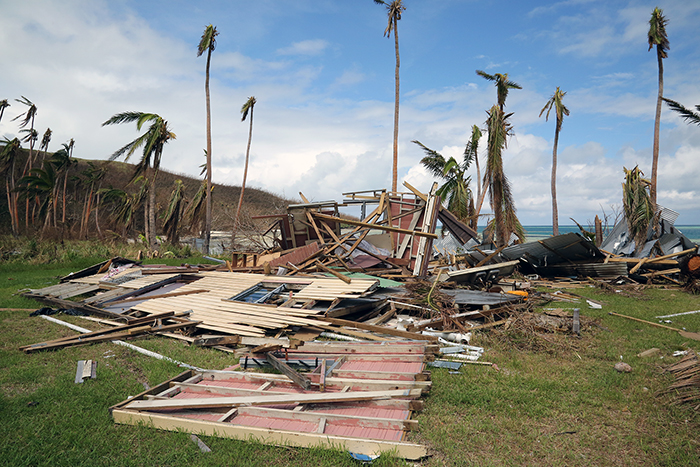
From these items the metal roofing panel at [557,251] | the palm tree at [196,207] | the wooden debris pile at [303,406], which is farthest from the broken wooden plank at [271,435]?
the palm tree at [196,207]

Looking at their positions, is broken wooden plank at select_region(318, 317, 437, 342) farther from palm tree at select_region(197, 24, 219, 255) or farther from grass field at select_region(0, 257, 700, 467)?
palm tree at select_region(197, 24, 219, 255)

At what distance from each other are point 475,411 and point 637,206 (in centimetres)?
1673

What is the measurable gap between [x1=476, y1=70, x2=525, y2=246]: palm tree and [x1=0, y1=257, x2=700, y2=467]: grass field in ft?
36.0

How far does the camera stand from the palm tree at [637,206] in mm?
16219

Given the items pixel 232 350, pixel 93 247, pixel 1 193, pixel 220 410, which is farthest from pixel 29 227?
pixel 220 410

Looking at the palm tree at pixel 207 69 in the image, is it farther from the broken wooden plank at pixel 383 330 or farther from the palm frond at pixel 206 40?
the broken wooden plank at pixel 383 330

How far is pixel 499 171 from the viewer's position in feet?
56.9

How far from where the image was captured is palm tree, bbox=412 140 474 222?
19625mm

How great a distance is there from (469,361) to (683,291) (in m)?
10.5

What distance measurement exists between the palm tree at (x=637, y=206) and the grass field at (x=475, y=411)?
1160cm

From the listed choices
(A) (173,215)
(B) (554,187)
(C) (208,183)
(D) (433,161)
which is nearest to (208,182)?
(C) (208,183)

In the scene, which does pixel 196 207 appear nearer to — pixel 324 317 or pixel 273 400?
pixel 324 317

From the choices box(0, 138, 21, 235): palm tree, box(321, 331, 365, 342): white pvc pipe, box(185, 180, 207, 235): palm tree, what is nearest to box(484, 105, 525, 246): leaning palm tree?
box(321, 331, 365, 342): white pvc pipe

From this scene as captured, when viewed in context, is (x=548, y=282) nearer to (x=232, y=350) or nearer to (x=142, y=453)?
(x=232, y=350)
